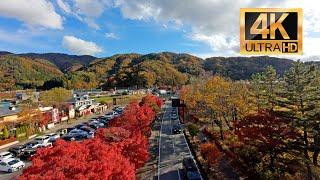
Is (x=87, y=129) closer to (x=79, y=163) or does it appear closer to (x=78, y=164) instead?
(x=79, y=163)

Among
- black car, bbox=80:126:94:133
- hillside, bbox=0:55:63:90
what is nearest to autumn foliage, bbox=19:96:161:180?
black car, bbox=80:126:94:133

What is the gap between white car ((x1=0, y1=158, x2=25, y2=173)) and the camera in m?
28.4

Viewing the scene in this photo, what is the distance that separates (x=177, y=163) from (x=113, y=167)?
13298 millimetres

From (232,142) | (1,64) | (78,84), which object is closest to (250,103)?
(232,142)

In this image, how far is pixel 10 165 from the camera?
28547 mm

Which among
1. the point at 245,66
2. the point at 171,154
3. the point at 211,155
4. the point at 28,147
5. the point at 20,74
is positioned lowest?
the point at 171,154

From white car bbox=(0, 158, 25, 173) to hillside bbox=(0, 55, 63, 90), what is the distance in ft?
399

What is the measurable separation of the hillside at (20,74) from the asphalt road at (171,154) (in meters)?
115

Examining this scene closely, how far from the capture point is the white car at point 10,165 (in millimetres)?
28406

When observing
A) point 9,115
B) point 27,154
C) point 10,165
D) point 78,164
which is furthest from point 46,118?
point 78,164

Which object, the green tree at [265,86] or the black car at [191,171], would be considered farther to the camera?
the green tree at [265,86]

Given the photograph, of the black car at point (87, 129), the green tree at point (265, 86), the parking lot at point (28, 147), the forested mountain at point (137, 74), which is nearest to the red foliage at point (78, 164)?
the parking lot at point (28, 147)

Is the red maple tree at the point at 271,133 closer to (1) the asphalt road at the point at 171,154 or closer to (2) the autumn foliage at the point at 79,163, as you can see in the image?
(1) the asphalt road at the point at 171,154

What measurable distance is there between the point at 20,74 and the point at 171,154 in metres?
152
